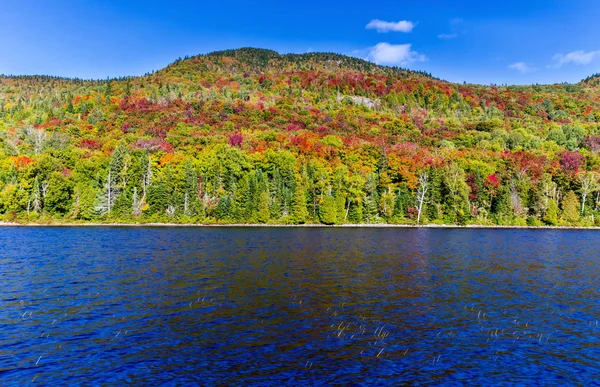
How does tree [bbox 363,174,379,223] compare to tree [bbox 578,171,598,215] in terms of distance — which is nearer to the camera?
tree [bbox 363,174,379,223]

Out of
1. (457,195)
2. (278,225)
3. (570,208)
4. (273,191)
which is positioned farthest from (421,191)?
(570,208)

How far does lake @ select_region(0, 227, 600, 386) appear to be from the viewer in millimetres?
16984

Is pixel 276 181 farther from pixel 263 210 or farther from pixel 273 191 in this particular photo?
pixel 263 210

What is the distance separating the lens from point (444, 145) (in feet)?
529

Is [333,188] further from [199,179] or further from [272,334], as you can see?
[272,334]

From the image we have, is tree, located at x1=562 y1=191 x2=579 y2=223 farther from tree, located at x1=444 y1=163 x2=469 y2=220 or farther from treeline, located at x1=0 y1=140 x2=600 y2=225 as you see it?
tree, located at x1=444 y1=163 x2=469 y2=220

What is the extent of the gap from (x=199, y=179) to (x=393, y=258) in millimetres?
78725

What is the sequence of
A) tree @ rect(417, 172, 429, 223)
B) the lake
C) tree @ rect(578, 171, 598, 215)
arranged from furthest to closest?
tree @ rect(578, 171, 598, 215) → tree @ rect(417, 172, 429, 223) → the lake

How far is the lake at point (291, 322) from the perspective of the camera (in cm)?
1698

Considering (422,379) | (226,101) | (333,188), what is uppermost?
(226,101)

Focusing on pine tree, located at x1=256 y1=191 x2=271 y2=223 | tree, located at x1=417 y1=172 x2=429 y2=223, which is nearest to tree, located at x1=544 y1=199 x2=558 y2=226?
tree, located at x1=417 y1=172 x2=429 y2=223

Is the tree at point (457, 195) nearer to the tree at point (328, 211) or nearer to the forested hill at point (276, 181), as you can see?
the forested hill at point (276, 181)

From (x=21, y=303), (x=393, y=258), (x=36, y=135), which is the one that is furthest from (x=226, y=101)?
(x=21, y=303)

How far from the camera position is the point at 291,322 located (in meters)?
23.5
